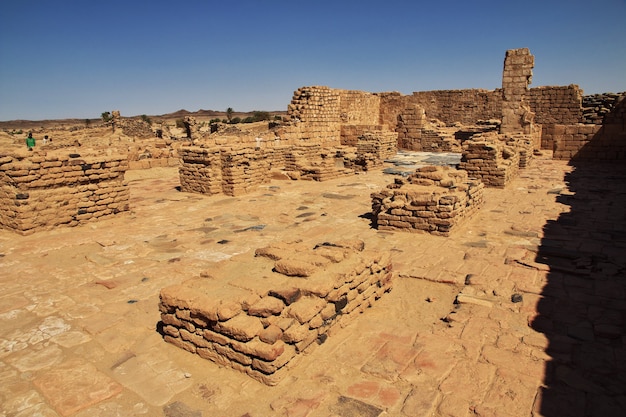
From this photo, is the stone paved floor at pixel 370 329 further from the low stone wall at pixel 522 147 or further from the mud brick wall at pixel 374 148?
the mud brick wall at pixel 374 148

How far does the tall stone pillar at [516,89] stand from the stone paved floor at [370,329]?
11.0m

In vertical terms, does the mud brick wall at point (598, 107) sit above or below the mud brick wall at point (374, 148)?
above

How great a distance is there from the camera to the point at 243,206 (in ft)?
31.2

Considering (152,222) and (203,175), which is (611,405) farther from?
(203,175)

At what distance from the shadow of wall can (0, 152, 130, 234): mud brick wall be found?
7.73 meters

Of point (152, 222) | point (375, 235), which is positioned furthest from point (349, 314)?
point (152, 222)

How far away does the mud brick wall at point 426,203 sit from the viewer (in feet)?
22.3

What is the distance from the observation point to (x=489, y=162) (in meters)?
11.1

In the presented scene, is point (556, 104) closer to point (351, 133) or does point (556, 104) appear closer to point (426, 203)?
point (351, 133)

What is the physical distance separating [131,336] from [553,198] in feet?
30.4

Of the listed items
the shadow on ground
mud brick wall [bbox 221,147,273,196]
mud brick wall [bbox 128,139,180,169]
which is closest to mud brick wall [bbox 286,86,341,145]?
mud brick wall [bbox 128,139,180,169]

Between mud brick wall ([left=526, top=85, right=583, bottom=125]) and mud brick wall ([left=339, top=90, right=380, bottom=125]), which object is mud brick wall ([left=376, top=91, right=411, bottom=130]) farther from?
mud brick wall ([left=526, top=85, right=583, bottom=125])

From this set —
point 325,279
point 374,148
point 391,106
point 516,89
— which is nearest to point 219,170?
point 374,148

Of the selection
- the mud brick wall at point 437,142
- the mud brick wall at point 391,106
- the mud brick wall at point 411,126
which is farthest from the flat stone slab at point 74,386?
the mud brick wall at point 391,106
